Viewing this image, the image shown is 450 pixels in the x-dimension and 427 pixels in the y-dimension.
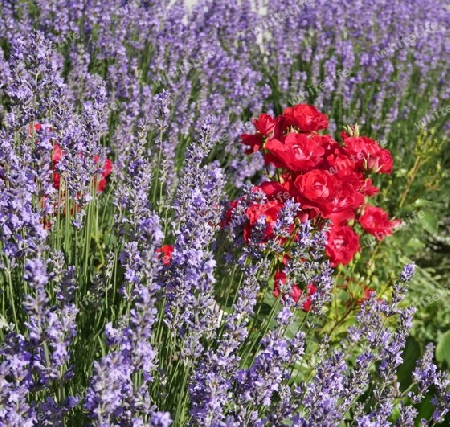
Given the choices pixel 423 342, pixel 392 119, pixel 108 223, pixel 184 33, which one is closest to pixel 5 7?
pixel 184 33

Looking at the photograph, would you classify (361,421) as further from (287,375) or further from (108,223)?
(108,223)


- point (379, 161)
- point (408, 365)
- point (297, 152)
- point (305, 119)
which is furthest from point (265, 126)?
point (408, 365)

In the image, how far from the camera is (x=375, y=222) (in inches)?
109

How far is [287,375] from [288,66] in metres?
3.31

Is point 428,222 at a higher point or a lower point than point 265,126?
lower

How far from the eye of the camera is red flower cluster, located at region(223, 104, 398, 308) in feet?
7.30

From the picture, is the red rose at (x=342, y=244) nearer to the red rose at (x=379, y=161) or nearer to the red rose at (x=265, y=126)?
the red rose at (x=379, y=161)

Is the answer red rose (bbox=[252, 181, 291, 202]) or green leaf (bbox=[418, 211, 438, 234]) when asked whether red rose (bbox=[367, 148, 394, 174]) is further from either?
green leaf (bbox=[418, 211, 438, 234])

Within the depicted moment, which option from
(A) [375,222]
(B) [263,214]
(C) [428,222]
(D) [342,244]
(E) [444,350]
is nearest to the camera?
(B) [263,214]

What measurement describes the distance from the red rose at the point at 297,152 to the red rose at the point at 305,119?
0.57 ft

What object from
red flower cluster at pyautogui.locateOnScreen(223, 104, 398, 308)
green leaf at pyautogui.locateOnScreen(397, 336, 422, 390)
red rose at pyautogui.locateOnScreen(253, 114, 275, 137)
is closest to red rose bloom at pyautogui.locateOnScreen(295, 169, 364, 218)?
red flower cluster at pyautogui.locateOnScreen(223, 104, 398, 308)

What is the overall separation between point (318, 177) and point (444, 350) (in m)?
1.13

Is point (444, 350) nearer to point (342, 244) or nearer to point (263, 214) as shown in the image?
point (342, 244)

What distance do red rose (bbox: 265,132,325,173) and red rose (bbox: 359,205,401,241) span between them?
0.47m
